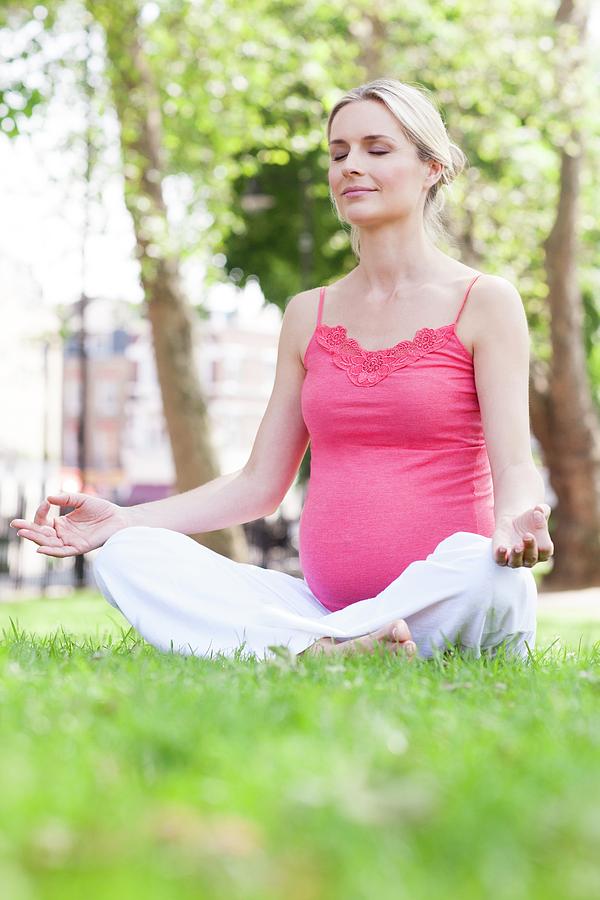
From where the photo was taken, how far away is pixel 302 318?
17.4 ft

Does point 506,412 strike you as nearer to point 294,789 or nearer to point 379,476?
point 379,476

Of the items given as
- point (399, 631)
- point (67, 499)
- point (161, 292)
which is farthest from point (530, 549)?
point (161, 292)

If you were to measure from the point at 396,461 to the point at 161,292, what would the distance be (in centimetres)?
1198

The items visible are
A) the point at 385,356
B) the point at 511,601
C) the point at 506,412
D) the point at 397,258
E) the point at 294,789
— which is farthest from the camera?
the point at 397,258

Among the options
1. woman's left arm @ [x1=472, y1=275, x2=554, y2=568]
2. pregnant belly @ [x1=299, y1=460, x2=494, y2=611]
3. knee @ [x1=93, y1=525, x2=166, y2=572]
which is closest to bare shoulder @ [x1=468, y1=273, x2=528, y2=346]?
woman's left arm @ [x1=472, y1=275, x2=554, y2=568]

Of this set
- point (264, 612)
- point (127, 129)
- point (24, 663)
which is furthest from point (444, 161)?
point (127, 129)

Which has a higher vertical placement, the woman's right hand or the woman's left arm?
the woman's left arm

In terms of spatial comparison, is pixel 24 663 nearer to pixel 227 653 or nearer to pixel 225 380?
pixel 227 653

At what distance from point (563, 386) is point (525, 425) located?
15706mm

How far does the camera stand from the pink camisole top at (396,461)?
475cm

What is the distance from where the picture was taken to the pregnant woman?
172 inches

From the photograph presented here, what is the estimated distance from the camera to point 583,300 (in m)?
27.6

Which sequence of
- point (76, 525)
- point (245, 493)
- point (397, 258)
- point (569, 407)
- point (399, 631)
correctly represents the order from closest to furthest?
point (399, 631) → point (76, 525) → point (397, 258) → point (245, 493) → point (569, 407)

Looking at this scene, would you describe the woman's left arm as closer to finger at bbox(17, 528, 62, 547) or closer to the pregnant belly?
the pregnant belly
